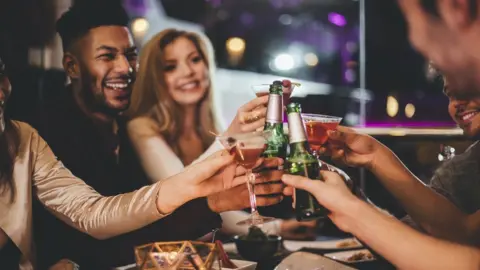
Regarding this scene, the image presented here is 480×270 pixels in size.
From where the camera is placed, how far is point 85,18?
2732 millimetres

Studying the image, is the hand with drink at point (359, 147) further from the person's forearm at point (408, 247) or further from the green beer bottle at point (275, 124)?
the person's forearm at point (408, 247)

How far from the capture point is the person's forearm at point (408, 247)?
1592mm

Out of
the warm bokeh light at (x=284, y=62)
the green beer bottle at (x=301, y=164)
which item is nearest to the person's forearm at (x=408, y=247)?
the green beer bottle at (x=301, y=164)

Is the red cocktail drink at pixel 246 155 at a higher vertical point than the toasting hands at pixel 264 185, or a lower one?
higher

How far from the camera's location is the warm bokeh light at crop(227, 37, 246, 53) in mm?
3242

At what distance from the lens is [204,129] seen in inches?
126

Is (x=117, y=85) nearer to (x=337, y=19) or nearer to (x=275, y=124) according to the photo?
(x=275, y=124)

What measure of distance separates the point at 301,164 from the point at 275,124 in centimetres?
30

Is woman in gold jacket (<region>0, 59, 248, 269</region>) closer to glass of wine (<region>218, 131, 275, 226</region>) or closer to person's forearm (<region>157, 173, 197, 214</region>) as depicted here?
person's forearm (<region>157, 173, 197, 214</region>)

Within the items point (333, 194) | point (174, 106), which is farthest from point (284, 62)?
point (333, 194)

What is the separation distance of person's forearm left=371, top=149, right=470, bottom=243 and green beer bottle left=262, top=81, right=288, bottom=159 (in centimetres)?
44

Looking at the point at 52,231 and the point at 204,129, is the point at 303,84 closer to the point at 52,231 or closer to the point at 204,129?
the point at 204,129

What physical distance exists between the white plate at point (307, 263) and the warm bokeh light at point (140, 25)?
5.15 ft

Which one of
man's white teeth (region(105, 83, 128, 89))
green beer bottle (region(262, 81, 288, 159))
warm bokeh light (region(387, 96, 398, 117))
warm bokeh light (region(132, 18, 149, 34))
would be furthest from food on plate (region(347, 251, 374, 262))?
warm bokeh light (region(387, 96, 398, 117))
